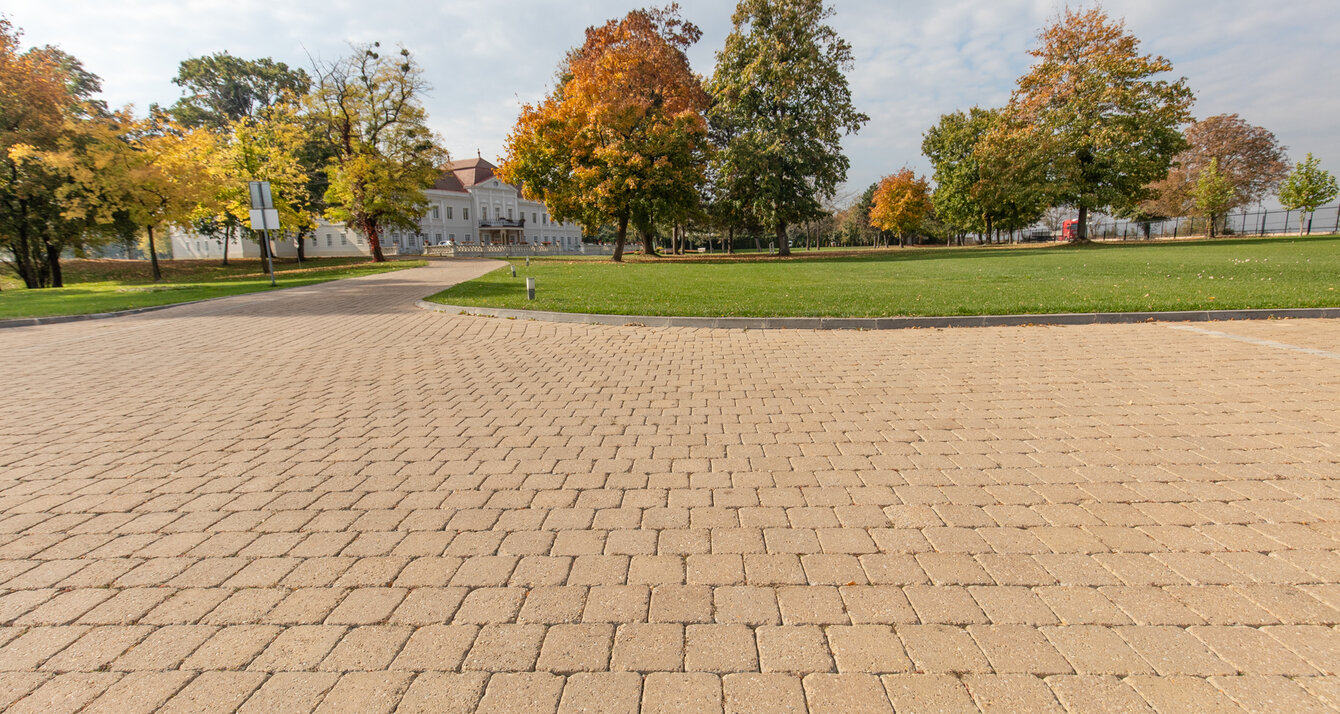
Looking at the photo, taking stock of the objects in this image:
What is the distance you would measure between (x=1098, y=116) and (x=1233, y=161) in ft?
102

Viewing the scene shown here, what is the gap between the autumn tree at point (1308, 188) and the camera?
4747 cm

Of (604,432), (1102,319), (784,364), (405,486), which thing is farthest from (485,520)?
(1102,319)

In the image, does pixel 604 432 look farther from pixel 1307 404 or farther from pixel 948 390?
pixel 1307 404

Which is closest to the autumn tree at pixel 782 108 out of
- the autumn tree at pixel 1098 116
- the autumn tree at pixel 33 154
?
the autumn tree at pixel 1098 116

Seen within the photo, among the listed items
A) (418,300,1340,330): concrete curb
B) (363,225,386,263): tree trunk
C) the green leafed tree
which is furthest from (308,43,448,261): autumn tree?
the green leafed tree

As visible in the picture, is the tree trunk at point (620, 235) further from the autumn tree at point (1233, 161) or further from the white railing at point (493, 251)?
the autumn tree at point (1233, 161)

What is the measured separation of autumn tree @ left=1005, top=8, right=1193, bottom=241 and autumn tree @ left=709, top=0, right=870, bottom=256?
1443cm

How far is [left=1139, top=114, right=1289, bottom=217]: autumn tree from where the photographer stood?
5491 cm

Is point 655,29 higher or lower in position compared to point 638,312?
higher

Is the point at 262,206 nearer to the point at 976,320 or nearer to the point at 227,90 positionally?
the point at 976,320

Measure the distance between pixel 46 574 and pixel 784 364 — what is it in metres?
6.62

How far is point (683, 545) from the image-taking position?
308cm

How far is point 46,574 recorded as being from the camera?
2.92 meters

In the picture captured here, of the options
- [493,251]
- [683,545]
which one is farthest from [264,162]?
[683,545]
